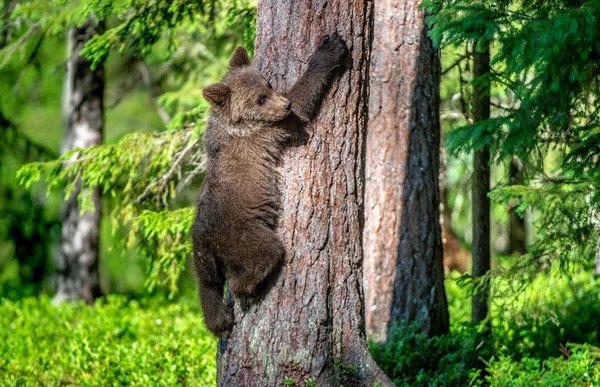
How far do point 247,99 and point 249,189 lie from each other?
801mm

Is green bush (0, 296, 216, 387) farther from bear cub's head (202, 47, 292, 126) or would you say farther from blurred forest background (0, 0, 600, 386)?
bear cub's head (202, 47, 292, 126)

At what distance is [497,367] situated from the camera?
6242 millimetres

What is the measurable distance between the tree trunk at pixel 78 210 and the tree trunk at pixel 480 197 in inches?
290

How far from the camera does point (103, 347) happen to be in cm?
714

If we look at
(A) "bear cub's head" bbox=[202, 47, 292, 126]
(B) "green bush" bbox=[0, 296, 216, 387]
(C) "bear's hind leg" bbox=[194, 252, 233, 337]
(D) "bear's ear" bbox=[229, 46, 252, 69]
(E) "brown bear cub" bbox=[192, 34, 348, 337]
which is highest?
(D) "bear's ear" bbox=[229, 46, 252, 69]

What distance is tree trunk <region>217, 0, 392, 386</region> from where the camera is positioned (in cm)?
465

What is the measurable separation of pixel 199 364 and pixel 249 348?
2.17 metres

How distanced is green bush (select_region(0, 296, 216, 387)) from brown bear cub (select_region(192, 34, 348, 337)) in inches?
60.7

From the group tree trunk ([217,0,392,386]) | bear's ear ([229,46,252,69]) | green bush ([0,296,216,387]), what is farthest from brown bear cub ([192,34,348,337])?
green bush ([0,296,216,387])

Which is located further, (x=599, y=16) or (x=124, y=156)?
(x=124, y=156)

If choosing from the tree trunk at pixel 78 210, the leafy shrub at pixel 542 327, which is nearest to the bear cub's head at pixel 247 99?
the leafy shrub at pixel 542 327

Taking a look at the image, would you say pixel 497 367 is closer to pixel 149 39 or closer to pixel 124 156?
pixel 124 156

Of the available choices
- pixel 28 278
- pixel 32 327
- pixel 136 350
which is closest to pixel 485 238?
pixel 136 350

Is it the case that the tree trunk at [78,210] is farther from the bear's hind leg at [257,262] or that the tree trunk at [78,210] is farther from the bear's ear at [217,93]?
the bear's hind leg at [257,262]
